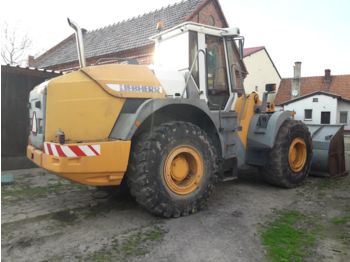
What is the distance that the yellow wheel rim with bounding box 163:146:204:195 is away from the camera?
4051 millimetres

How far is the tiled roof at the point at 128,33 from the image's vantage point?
14.9m

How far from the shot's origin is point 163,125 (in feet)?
13.4

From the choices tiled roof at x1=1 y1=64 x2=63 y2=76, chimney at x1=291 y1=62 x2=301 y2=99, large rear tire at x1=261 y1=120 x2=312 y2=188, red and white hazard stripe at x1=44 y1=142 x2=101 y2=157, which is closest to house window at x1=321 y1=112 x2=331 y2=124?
chimney at x1=291 y1=62 x2=301 y2=99

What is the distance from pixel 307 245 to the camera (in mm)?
3322

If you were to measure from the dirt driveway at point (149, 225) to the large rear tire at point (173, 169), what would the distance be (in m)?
0.21

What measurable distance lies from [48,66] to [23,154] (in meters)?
12.8

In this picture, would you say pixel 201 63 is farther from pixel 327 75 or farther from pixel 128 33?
pixel 327 75

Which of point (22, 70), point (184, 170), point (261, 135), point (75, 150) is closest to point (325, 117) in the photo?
point (261, 135)

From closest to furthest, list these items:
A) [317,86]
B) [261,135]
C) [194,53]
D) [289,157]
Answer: [194,53] < [261,135] < [289,157] < [317,86]

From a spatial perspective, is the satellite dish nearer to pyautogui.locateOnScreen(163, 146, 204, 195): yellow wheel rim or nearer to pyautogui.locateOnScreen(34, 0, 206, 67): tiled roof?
pyautogui.locateOnScreen(34, 0, 206, 67): tiled roof

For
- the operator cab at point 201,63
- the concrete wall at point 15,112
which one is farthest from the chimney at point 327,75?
the concrete wall at point 15,112

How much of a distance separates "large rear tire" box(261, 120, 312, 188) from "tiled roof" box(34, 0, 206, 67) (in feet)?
30.0

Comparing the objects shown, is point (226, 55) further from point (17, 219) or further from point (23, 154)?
point (23, 154)

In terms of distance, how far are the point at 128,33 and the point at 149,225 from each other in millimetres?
14129
